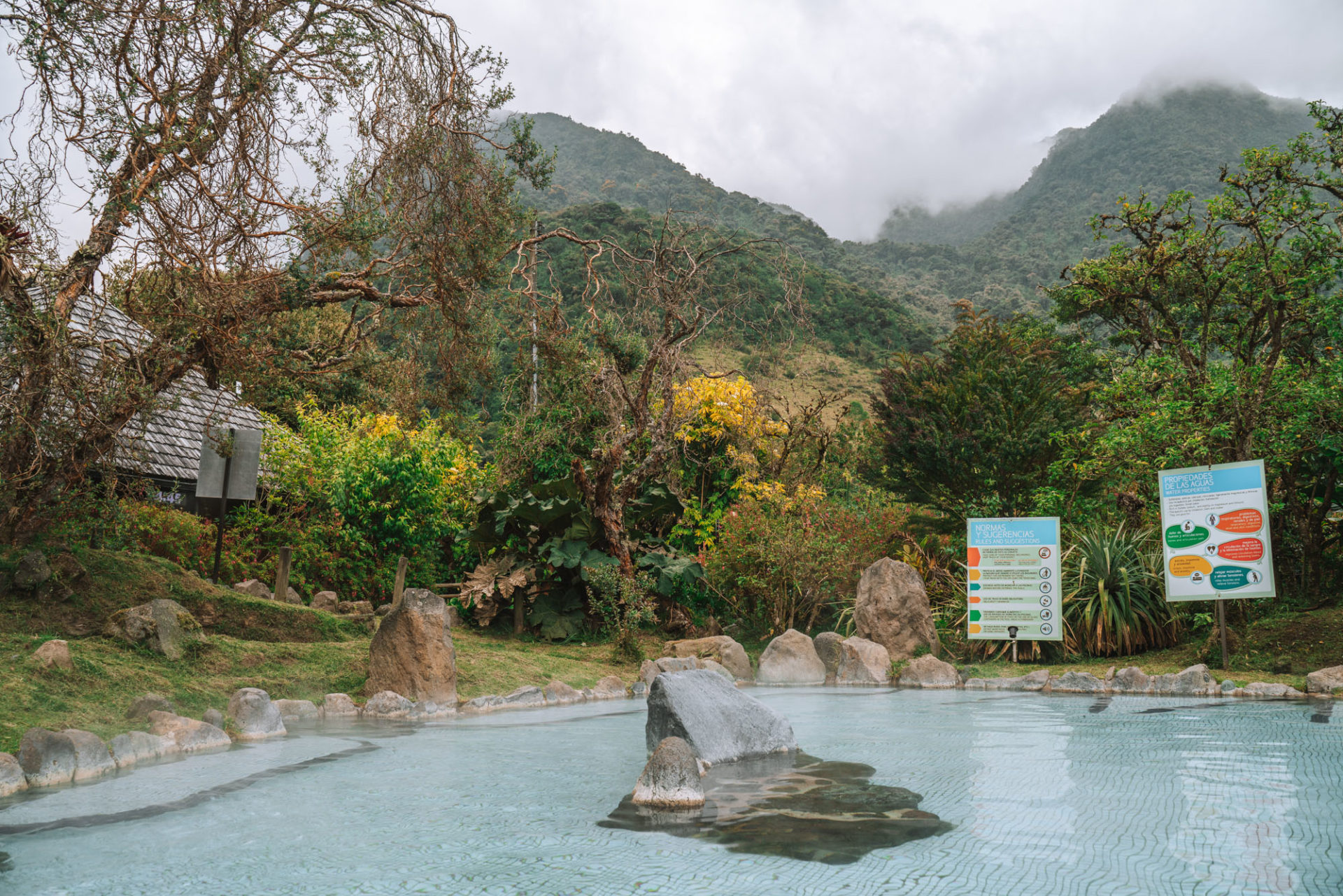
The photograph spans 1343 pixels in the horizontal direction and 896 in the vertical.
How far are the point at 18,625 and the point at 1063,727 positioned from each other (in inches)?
306

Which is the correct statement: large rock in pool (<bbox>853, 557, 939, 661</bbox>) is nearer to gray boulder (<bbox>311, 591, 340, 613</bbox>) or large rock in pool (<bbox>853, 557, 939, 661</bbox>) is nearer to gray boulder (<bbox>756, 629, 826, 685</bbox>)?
gray boulder (<bbox>756, 629, 826, 685</bbox>)

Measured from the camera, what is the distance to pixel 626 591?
414 inches

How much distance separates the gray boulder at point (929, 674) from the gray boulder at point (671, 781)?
6.47 metres

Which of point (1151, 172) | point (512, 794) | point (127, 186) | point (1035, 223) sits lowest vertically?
point (512, 794)

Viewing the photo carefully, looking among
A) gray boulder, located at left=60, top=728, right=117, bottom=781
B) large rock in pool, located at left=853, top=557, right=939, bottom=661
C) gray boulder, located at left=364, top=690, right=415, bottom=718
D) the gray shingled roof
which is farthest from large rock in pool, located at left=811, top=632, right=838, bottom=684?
gray boulder, located at left=60, top=728, right=117, bottom=781

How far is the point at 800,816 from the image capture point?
3.60 meters

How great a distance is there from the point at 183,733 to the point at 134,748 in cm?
46

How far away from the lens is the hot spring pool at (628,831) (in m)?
2.82

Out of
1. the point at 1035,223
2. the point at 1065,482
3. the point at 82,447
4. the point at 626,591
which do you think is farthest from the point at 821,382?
the point at 1035,223

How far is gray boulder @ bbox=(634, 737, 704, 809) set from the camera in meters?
3.81

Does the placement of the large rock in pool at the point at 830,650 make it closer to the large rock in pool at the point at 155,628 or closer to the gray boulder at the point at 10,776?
the large rock in pool at the point at 155,628

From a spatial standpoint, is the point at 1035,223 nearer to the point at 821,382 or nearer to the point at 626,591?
the point at 821,382

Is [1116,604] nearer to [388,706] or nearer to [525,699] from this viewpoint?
[525,699]

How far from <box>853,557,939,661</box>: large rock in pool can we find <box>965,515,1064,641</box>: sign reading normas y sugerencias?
851 millimetres
